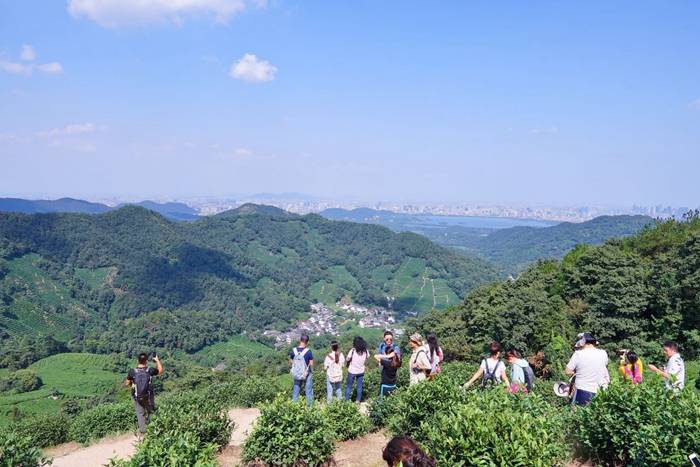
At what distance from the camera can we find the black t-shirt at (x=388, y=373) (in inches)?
365

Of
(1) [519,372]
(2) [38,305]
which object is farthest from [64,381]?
(1) [519,372]

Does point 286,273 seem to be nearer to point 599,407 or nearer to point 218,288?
point 218,288

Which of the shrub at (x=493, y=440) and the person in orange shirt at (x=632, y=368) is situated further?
the person in orange shirt at (x=632, y=368)

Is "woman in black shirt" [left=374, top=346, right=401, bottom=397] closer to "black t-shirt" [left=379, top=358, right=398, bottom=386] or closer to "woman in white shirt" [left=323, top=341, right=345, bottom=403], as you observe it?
"black t-shirt" [left=379, top=358, right=398, bottom=386]

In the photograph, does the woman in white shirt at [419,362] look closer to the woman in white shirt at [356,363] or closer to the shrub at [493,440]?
the woman in white shirt at [356,363]

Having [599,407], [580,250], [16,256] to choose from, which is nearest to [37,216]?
[16,256]

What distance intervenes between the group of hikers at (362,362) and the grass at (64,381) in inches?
1856

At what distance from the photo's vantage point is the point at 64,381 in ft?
205

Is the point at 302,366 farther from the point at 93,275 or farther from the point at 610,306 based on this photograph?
the point at 93,275

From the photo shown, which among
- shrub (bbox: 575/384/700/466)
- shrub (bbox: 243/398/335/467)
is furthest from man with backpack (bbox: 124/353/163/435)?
shrub (bbox: 575/384/700/466)

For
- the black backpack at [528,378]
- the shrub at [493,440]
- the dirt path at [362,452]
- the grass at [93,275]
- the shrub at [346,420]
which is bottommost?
the grass at [93,275]

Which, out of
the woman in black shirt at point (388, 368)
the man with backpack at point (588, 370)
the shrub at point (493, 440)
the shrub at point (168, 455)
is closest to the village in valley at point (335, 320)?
the woman in black shirt at point (388, 368)

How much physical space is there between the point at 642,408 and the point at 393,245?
574 feet

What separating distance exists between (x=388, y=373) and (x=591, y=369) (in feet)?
12.7
